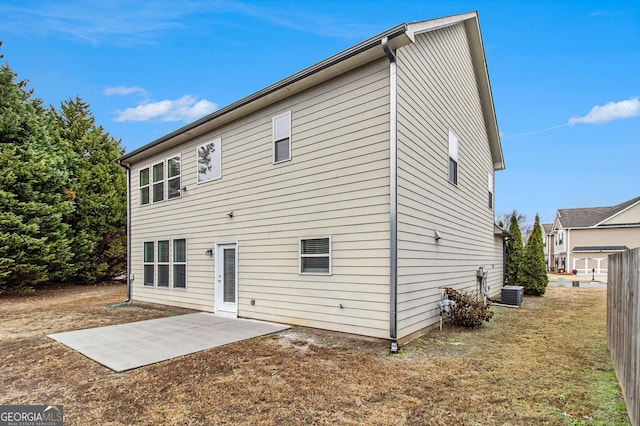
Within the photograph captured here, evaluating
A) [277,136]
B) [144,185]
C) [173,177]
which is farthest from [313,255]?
[144,185]

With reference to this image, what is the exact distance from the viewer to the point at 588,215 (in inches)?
1314

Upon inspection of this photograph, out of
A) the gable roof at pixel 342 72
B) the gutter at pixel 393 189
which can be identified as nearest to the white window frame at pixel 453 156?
the gable roof at pixel 342 72

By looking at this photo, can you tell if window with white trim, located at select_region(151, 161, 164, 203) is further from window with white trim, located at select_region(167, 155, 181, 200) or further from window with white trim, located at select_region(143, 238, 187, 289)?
window with white trim, located at select_region(143, 238, 187, 289)

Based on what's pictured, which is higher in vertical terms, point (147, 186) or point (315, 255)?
point (147, 186)

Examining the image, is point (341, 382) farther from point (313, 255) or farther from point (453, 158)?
point (453, 158)

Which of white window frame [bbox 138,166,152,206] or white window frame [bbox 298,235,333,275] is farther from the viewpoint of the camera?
white window frame [bbox 138,166,152,206]

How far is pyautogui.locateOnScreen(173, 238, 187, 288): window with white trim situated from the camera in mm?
10203

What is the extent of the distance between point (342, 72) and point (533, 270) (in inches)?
439

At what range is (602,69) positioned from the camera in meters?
20.6

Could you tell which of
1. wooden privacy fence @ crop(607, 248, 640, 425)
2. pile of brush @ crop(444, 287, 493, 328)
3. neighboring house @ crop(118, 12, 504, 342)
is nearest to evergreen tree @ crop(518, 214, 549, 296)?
Answer: neighboring house @ crop(118, 12, 504, 342)

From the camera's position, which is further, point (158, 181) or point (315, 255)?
point (158, 181)

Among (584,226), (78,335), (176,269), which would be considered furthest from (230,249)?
(584,226)

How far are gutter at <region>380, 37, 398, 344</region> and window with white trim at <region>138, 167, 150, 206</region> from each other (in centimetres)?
914

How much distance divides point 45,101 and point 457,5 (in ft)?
85.4
